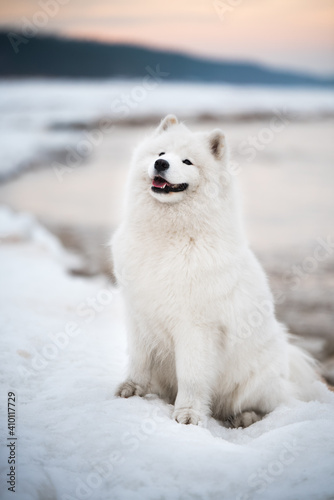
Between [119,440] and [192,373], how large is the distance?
0.70 m

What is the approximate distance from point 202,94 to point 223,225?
33345 mm

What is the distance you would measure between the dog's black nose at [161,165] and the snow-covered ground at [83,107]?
11.9 meters

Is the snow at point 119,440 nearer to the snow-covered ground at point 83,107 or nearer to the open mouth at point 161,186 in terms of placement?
the open mouth at point 161,186

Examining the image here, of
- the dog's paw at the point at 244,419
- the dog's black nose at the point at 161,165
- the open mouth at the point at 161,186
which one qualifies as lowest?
the dog's paw at the point at 244,419

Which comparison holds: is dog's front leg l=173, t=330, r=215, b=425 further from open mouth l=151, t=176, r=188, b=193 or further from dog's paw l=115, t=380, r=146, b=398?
open mouth l=151, t=176, r=188, b=193

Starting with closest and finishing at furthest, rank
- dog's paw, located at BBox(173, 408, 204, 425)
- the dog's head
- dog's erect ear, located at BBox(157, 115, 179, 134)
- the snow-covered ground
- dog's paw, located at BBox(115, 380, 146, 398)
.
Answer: dog's paw, located at BBox(173, 408, 204, 425)
the dog's head
dog's paw, located at BBox(115, 380, 146, 398)
dog's erect ear, located at BBox(157, 115, 179, 134)
the snow-covered ground

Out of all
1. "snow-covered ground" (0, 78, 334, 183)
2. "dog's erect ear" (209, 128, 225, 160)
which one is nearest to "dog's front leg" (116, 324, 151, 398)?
"dog's erect ear" (209, 128, 225, 160)

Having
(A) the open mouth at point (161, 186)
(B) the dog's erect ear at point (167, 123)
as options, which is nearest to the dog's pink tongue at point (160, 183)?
(A) the open mouth at point (161, 186)

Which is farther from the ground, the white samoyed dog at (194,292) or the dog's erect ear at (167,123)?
the dog's erect ear at (167,123)

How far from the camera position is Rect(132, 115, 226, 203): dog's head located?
3.20 metres

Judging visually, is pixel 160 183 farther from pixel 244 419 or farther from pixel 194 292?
pixel 244 419

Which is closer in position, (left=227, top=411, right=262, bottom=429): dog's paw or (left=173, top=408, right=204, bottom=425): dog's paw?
(left=173, top=408, right=204, bottom=425): dog's paw

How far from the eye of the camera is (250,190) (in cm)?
1176

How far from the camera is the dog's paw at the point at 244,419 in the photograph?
3439mm
